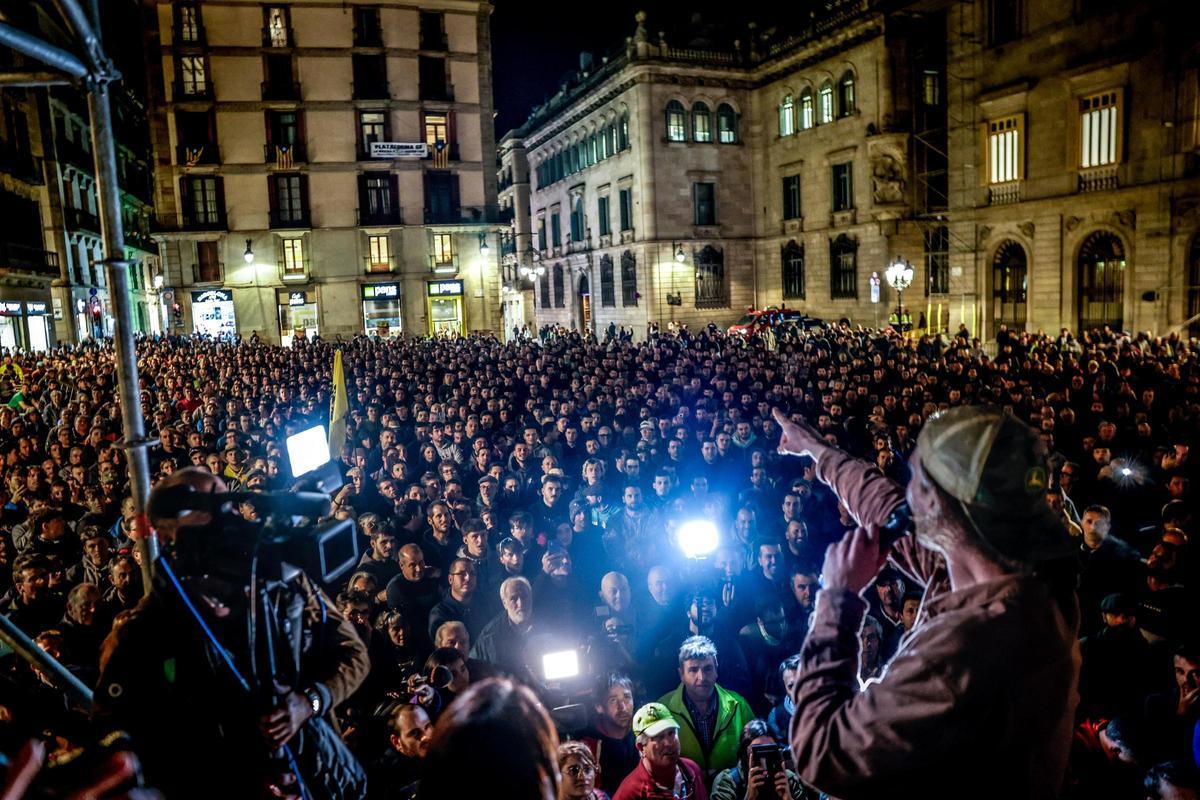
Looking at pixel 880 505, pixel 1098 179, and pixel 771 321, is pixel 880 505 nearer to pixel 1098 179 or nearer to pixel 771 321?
pixel 1098 179

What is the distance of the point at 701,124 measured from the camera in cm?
4106

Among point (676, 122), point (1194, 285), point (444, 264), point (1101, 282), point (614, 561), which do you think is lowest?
point (614, 561)

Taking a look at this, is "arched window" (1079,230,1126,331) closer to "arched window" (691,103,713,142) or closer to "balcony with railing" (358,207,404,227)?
"arched window" (691,103,713,142)

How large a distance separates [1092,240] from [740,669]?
25549 mm

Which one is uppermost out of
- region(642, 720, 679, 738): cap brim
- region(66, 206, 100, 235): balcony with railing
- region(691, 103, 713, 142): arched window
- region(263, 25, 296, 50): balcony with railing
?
region(263, 25, 296, 50): balcony with railing

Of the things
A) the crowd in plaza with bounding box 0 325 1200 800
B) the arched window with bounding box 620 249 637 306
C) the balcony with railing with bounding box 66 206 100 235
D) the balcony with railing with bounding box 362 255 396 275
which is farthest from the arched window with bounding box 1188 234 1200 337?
the balcony with railing with bounding box 66 206 100 235

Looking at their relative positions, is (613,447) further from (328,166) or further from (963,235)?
(328,166)

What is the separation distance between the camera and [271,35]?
38531mm

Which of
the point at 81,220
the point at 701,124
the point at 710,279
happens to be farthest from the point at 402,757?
the point at 81,220

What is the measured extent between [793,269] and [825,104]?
7.80 m

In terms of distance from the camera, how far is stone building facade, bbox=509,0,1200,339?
79.0ft

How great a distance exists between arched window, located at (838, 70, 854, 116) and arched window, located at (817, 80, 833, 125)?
1.84ft

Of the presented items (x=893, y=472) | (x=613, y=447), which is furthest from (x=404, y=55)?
(x=893, y=472)

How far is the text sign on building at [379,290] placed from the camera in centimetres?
4097
